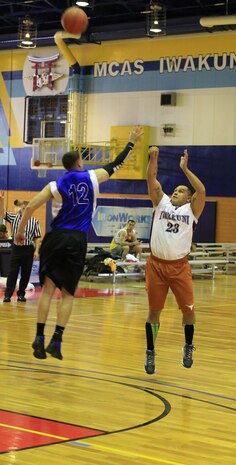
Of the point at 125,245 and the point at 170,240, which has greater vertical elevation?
the point at 170,240

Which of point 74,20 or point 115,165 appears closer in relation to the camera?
point 115,165

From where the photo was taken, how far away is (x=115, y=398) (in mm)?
7379

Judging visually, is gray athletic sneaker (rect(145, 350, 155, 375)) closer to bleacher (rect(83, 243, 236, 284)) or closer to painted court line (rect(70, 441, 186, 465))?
painted court line (rect(70, 441, 186, 465))

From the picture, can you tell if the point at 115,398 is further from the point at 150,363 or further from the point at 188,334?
the point at 188,334

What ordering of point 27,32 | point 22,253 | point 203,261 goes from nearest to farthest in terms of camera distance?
point 22,253, point 203,261, point 27,32

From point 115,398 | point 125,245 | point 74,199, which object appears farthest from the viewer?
point 125,245

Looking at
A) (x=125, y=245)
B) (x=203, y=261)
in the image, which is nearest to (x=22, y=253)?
(x=125, y=245)

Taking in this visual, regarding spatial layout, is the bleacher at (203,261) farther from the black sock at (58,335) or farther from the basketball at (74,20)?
the black sock at (58,335)

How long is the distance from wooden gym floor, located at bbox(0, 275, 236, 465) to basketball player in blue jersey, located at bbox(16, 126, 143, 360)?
651mm

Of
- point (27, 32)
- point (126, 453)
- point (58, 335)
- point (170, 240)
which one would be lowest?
point (126, 453)

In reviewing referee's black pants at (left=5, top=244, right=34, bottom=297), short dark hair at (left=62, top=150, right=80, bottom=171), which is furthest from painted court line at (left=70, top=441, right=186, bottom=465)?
referee's black pants at (left=5, top=244, right=34, bottom=297)

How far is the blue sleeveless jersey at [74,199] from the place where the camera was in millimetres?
7582

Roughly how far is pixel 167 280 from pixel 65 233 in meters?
1.20

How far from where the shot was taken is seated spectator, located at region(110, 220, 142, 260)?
2086 centimetres
